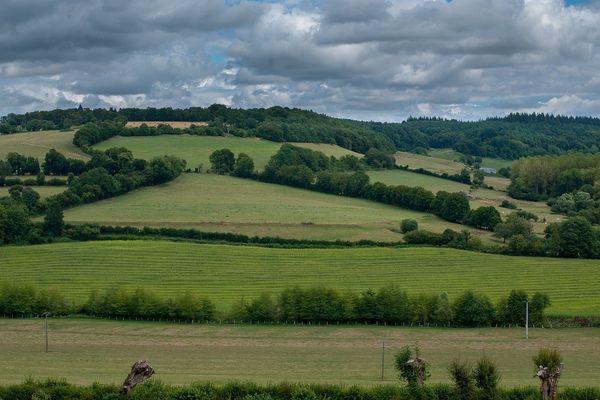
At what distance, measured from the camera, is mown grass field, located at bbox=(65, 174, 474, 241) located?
319 feet

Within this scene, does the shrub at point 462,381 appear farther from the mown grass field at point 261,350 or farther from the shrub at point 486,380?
the mown grass field at point 261,350

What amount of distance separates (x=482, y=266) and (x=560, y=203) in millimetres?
53661

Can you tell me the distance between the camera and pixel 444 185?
148 meters

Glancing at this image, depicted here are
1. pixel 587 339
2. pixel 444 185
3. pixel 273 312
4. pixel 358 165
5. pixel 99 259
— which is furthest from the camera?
pixel 358 165

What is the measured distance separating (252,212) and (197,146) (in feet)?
190

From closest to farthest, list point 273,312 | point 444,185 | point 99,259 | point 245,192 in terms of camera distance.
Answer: point 273,312, point 99,259, point 245,192, point 444,185

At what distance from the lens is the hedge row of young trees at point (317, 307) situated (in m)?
61.0

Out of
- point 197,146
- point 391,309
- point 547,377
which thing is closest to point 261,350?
point 391,309

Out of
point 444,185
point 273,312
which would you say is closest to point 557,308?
point 273,312

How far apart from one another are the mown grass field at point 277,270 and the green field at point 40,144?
5945 centimetres

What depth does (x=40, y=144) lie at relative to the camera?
153000 mm

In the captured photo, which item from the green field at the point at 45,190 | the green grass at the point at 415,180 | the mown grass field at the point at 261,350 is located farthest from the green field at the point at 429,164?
the mown grass field at the point at 261,350

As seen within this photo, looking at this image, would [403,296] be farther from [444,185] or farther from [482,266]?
[444,185]

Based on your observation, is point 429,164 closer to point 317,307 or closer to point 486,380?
point 317,307
